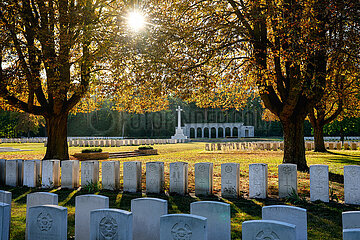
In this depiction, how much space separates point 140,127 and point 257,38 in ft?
209

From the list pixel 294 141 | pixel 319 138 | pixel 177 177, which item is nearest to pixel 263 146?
pixel 319 138

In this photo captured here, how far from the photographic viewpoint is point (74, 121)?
7206cm

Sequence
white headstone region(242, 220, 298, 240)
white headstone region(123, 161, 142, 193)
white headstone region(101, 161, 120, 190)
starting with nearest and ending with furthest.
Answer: white headstone region(242, 220, 298, 240)
white headstone region(123, 161, 142, 193)
white headstone region(101, 161, 120, 190)

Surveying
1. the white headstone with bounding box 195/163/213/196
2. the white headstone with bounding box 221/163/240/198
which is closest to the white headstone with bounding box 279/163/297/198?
the white headstone with bounding box 221/163/240/198

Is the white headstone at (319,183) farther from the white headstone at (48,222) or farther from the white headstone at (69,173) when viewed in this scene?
the white headstone at (69,173)

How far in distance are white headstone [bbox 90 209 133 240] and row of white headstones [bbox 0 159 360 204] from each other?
3.94 metres

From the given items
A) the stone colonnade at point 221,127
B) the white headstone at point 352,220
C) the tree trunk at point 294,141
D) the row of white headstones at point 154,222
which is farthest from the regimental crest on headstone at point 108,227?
the stone colonnade at point 221,127

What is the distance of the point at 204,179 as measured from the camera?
22.6ft

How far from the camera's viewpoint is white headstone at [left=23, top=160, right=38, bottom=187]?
810 centimetres

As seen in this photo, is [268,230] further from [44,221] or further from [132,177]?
[132,177]

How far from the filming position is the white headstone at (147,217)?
3631mm

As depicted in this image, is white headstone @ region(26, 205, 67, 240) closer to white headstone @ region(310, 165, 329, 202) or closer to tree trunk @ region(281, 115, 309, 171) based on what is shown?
white headstone @ region(310, 165, 329, 202)

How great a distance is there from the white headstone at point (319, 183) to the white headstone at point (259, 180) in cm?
96

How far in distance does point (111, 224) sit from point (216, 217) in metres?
1.20
